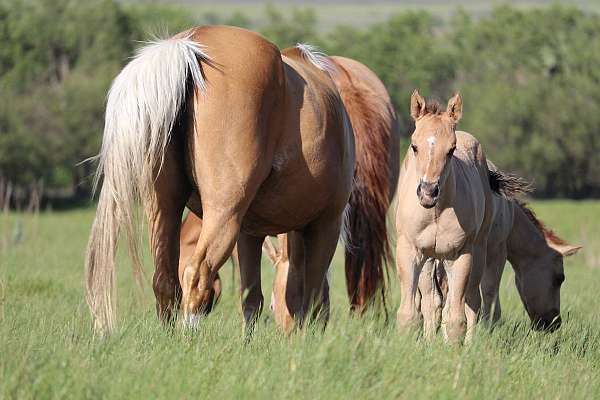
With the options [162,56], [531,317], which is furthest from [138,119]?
[531,317]

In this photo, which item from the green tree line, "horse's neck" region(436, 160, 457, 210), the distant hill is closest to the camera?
"horse's neck" region(436, 160, 457, 210)

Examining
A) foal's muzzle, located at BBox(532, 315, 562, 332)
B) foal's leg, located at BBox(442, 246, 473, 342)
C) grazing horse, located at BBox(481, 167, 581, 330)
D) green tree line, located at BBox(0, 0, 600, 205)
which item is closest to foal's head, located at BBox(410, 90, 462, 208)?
foal's leg, located at BBox(442, 246, 473, 342)

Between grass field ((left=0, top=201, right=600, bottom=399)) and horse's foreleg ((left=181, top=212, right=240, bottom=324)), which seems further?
horse's foreleg ((left=181, top=212, right=240, bottom=324))

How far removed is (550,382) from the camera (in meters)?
4.85

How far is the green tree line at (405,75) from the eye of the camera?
54844 mm

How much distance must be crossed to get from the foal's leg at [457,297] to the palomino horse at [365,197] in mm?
1128

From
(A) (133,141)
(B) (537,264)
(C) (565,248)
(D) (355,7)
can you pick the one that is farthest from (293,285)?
(D) (355,7)

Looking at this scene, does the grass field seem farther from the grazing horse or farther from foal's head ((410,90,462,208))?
the grazing horse

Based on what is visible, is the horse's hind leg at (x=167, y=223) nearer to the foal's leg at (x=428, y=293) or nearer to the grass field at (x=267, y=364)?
the grass field at (x=267, y=364)

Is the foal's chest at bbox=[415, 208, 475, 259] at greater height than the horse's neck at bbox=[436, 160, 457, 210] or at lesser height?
lesser

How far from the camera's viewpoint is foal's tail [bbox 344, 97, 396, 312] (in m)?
7.42

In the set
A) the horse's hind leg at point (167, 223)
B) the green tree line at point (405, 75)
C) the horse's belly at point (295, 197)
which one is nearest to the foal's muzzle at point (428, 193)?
the horse's belly at point (295, 197)

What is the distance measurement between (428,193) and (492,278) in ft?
6.87

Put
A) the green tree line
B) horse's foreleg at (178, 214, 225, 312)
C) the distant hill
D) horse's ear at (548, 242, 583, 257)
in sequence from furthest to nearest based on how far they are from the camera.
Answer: the distant hill, the green tree line, horse's ear at (548, 242, 583, 257), horse's foreleg at (178, 214, 225, 312)
